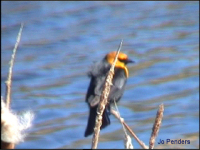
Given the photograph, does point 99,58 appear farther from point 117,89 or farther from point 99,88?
point 99,88

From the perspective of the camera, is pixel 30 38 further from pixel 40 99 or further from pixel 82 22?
pixel 40 99

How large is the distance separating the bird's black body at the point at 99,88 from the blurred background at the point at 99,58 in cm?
136

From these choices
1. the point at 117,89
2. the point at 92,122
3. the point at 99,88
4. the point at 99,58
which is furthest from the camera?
the point at 99,58

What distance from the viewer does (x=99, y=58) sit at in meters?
8.78

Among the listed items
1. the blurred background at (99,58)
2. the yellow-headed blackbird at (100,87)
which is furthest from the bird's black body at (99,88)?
the blurred background at (99,58)

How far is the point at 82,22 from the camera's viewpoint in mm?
10461

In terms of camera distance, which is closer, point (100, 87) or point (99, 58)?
point (100, 87)

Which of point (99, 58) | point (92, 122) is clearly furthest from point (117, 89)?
point (99, 58)

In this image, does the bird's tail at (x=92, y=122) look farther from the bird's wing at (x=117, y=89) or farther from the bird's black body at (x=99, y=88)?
the bird's wing at (x=117, y=89)

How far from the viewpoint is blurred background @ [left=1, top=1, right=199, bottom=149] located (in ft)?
23.3

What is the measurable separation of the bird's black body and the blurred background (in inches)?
53.6

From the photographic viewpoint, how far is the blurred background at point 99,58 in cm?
710

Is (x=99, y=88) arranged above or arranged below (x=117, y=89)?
above

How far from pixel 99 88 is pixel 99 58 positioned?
4055 mm
